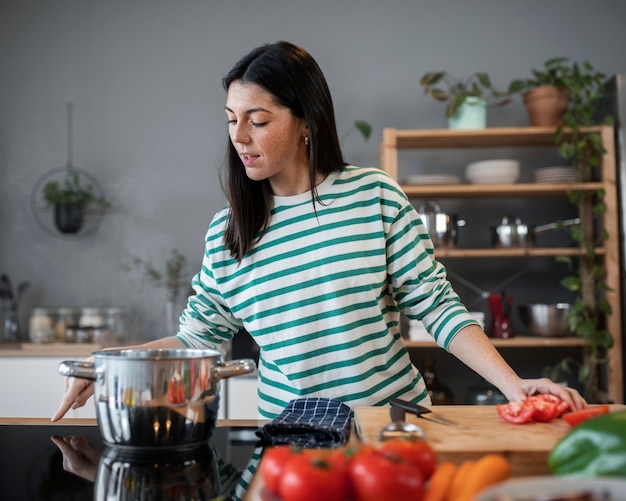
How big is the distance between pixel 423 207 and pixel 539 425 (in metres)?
2.22

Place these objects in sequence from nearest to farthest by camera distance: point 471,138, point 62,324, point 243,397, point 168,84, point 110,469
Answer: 1. point 110,469
2. point 243,397
3. point 471,138
4. point 62,324
5. point 168,84

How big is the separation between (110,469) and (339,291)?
0.62 meters

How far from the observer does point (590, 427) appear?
734 millimetres

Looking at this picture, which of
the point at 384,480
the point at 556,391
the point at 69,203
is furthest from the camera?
the point at 69,203

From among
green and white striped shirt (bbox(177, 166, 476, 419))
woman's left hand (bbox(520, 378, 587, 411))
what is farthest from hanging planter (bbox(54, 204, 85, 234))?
woman's left hand (bbox(520, 378, 587, 411))

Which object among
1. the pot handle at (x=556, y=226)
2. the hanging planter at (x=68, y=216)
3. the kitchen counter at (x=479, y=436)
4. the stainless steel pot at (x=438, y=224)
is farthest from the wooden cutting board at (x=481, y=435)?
the hanging planter at (x=68, y=216)

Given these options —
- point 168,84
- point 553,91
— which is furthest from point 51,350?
point 553,91

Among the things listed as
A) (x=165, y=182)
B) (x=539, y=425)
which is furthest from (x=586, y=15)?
(x=539, y=425)

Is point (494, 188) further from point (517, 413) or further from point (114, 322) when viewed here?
point (517, 413)

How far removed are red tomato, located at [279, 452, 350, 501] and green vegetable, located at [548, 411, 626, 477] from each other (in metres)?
0.24

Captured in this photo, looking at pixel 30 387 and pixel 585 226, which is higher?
pixel 585 226

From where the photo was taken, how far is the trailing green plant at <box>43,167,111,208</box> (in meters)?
3.60

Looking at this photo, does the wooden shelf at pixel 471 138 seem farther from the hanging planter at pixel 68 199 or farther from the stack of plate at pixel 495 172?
the hanging planter at pixel 68 199

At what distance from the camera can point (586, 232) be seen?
3.38 m
